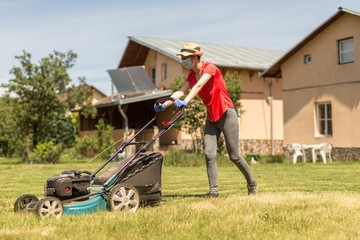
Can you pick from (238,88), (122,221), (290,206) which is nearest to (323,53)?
(238,88)

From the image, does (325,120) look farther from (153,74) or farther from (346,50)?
(153,74)

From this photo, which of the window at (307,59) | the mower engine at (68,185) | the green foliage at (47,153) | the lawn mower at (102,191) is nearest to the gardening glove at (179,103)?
the lawn mower at (102,191)

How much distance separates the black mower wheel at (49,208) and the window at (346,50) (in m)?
17.1

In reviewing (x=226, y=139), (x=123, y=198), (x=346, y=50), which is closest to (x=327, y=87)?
(x=346, y=50)

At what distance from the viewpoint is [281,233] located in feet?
13.7

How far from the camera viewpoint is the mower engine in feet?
16.4

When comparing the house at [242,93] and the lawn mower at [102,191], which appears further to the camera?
the house at [242,93]

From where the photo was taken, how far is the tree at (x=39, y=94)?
69.0 feet

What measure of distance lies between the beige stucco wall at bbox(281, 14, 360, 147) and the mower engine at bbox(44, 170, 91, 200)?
16.0 meters

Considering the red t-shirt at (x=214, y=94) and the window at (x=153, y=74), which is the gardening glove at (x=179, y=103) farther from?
the window at (x=153, y=74)

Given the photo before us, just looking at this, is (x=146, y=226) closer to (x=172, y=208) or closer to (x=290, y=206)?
(x=172, y=208)

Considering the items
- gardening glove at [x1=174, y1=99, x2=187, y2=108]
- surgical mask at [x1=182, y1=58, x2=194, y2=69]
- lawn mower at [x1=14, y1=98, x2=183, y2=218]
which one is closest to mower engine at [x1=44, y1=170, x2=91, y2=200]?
lawn mower at [x1=14, y1=98, x2=183, y2=218]

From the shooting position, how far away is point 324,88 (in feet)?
67.7

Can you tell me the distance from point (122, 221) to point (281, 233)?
143 cm
